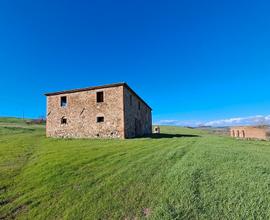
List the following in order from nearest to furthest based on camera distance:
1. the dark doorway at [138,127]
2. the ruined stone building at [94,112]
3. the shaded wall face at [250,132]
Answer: the ruined stone building at [94,112] < the shaded wall face at [250,132] < the dark doorway at [138,127]

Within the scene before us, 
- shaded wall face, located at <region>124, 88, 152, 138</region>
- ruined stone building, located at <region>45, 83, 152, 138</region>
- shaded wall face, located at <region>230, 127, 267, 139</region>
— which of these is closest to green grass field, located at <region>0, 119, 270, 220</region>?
ruined stone building, located at <region>45, 83, 152, 138</region>

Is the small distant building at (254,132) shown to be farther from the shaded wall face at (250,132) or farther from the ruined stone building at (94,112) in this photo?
the ruined stone building at (94,112)

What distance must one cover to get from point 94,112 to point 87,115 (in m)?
0.88

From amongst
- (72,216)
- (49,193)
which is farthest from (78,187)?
(72,216)

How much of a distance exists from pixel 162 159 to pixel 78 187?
3744 mm

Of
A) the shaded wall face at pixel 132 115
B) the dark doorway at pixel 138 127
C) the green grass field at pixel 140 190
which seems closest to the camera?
the green grass field at pixel 140 190

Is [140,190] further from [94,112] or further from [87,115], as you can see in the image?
[87,115]

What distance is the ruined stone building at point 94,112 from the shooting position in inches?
730

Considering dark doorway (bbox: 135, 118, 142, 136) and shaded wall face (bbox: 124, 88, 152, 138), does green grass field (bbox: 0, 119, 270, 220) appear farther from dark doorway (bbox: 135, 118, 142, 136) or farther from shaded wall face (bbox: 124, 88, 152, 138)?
dark doorway (bbox: 135, 118, 142, 136)

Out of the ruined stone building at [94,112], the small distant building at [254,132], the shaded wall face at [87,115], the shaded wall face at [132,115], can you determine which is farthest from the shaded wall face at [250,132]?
the shaded wall face at [87,115]

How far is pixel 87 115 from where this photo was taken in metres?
19.9

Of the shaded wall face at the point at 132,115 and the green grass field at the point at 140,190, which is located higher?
the shaded wall face at the point at 132,115

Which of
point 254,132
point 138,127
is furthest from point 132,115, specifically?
point 254,132

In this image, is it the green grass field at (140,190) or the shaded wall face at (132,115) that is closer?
the green grass field at (140,190)
